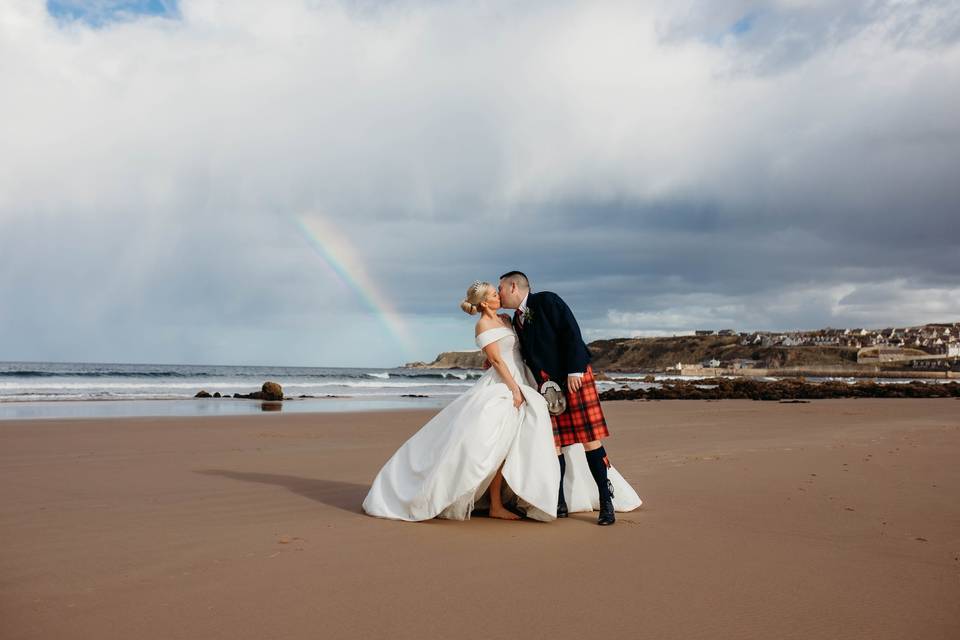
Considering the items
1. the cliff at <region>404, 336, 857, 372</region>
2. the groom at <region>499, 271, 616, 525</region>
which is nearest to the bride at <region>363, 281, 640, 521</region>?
the groom at <region>499, 271, 616, 525</region>

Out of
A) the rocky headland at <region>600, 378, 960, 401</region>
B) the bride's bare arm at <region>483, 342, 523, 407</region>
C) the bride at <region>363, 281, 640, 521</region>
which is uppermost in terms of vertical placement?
the bride's bare arm at <region>483, 342, 523, 407</region>

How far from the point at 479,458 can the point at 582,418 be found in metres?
0.87

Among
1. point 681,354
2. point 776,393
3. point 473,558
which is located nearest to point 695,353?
point 681,354

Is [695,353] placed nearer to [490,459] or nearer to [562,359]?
[562,359]

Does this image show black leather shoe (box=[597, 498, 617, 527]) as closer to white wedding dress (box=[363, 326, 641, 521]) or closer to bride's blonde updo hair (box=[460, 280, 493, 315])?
white wedding dress (box=[363, 326, 641, 521])

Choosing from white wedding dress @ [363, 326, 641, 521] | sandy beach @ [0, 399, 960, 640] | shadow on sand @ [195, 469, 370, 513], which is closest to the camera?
sandy beach @ [0, 399, 960, 640]

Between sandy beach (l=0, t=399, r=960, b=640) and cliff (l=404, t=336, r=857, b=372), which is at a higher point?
cliff (l=404, t=336, r=857, b=372)

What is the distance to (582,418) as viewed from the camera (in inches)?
217

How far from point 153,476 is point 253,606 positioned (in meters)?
5.01

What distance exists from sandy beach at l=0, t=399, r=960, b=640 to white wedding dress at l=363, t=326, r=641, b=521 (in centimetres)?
19

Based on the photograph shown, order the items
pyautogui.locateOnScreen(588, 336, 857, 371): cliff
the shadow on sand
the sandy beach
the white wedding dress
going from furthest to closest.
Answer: pyautogui.locateOnScreen(588, 336, 857, 371): cliff
the shadow on sand
the white wedding dress
the sandy beach

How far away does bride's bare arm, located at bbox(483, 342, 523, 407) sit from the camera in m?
5.40

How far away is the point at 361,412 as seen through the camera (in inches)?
787

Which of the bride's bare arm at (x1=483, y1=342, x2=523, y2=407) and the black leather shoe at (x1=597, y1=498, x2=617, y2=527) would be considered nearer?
the black leather shoe at (x1=597, y1=498, x2=617, y2=527)
